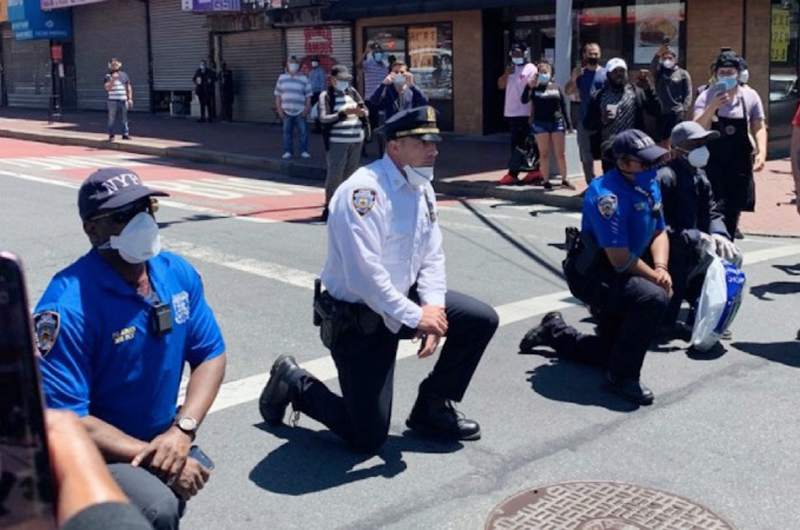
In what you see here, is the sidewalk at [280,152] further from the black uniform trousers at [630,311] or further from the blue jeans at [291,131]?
the black uniform trousers at [630,311]

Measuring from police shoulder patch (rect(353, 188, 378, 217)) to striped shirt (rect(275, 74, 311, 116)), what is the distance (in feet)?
47.0

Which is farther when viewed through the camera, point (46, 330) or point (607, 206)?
point (607, 206)

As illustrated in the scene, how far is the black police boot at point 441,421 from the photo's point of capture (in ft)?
17.7

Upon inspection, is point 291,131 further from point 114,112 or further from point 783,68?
point 783,68

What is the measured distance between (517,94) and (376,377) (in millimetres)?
10595

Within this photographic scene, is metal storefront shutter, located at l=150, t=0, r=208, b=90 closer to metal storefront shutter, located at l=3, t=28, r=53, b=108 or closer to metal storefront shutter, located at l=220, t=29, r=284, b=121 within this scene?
metal storefront shutter, located at l=220, t=29, r=284, b=121

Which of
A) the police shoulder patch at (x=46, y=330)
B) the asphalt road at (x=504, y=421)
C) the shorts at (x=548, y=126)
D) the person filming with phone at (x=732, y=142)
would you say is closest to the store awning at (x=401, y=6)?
the shorts at (x=548, y=126)

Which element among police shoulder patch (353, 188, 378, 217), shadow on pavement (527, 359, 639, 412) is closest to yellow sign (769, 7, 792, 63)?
shadow on pavement (527, 359, 639, 412)

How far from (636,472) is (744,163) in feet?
17.8

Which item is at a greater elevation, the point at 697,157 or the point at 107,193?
the point at 107,193

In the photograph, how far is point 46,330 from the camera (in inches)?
132

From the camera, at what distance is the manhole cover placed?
446cm

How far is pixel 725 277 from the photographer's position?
6898mm

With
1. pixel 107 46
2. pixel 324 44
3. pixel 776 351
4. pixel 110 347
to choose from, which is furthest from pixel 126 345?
pixel 107 46
